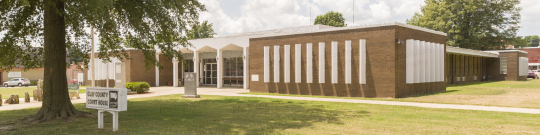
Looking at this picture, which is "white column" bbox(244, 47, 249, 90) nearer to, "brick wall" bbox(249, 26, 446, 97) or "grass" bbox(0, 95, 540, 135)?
"brick wall" bbox(249, 26, 446, 97)

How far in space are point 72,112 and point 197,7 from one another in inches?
218

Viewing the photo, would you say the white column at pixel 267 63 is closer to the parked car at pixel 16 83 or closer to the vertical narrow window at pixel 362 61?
the vertical narrow window at pixel 362 61

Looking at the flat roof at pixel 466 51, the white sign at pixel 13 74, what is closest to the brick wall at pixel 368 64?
the flat roof at pixel 466 51

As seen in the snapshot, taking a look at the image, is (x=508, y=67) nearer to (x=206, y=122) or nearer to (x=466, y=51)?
(x=466, y=51)

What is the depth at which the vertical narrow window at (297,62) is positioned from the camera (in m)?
20.7

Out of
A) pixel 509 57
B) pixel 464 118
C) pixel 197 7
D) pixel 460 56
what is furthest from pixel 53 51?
pixel 509 57

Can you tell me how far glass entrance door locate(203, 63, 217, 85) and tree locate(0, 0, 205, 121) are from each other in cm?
1745

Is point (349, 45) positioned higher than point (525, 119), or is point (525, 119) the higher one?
point (349, 45)

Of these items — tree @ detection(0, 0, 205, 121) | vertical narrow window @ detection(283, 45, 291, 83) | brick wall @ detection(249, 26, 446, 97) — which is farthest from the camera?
vertical narrow window @ detection(283, 45, 291, 83)

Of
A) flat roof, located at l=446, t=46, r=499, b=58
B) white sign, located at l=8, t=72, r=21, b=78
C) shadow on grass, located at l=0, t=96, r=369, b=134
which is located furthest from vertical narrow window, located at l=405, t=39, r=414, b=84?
white sign, located at l=8, t=72, r=21, b=78

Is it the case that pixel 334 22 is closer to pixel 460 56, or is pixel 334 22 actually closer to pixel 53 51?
pixel 460 56

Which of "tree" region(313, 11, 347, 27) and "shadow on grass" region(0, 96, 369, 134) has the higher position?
"tree" region(313, 11, 347, 27)

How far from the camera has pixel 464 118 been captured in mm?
10391

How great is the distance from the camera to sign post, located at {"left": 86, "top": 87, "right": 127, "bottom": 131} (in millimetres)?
8320
